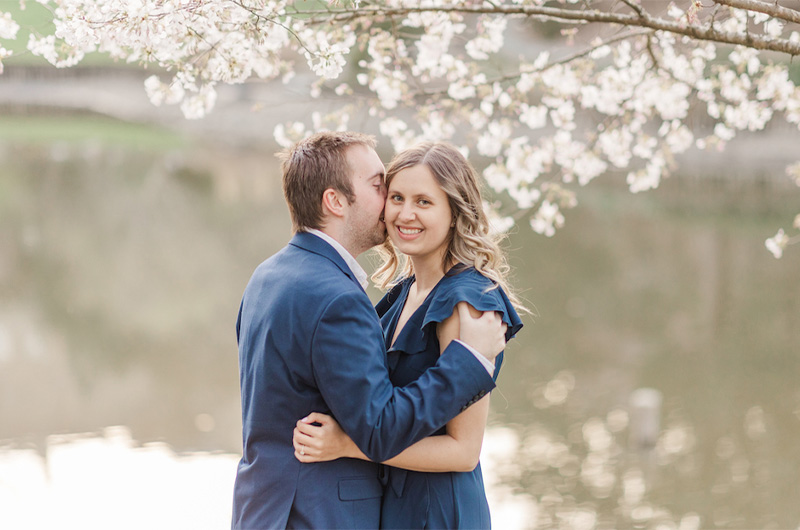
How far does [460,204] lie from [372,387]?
59 centimetres

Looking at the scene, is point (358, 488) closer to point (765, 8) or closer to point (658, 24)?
point (658, 24)

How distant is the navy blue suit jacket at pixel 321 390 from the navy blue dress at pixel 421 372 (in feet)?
0.24

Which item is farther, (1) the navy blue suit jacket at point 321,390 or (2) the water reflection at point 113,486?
(2) the water reflection at point 113,486

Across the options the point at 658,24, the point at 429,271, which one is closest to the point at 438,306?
the point at 429,271

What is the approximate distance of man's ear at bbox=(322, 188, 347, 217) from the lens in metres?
2.06

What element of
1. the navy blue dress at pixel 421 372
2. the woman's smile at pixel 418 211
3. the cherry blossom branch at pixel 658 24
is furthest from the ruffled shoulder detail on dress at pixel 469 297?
the cherry blossom branch at pixel 658 24

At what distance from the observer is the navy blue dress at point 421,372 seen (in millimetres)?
2035

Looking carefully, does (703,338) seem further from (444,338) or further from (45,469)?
(444,338)

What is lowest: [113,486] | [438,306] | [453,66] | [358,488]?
[358,488]

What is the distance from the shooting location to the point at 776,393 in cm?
959

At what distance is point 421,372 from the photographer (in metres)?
2.07

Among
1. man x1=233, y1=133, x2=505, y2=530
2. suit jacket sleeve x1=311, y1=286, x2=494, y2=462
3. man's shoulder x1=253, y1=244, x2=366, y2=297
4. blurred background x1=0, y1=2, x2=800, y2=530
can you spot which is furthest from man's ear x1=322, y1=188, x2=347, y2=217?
blurred background x1=0, y1=2, x2=800, y2=530

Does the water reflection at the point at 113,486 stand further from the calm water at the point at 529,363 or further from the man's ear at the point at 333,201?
the man's ear at the point at 333,201

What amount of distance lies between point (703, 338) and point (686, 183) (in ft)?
32.5
